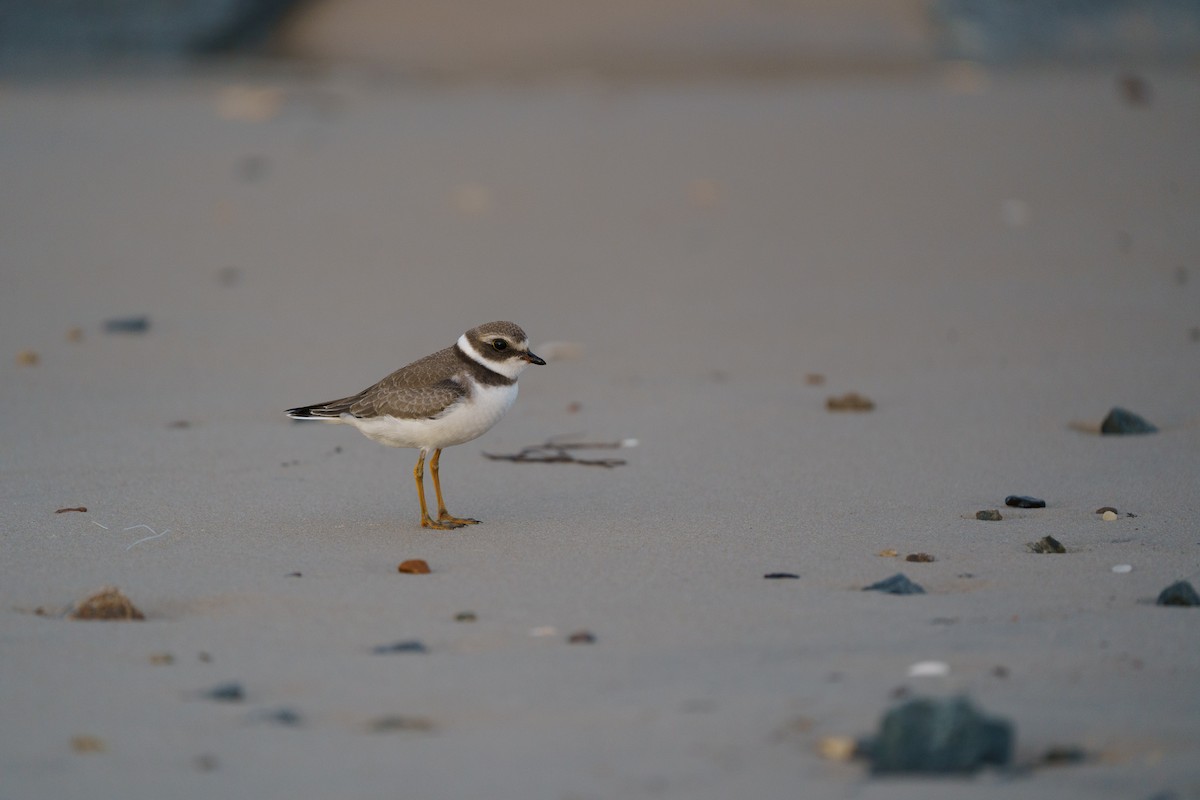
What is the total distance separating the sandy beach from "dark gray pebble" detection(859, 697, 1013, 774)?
0.18 feet

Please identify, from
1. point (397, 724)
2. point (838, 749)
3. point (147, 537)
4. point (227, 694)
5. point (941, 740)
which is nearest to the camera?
point (941, 740)

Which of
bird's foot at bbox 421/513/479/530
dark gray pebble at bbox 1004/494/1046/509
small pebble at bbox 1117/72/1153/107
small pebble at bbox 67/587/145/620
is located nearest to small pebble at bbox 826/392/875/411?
→ dark gray pebble at bbox 1004/494/1046/509

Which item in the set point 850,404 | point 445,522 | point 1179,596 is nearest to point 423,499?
point 445,522

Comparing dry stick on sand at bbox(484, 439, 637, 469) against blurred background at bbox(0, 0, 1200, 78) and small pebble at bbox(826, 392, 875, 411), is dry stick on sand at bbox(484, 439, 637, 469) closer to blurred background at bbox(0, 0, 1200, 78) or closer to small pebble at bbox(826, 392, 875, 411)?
small pebble at bbox(826, 392, 875, 411)

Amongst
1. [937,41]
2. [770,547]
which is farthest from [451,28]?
[770,547]

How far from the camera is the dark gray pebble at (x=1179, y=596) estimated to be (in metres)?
4.12

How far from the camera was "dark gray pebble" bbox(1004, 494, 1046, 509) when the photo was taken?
5.39 m

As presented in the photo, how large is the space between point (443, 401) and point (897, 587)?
1905 millimetres

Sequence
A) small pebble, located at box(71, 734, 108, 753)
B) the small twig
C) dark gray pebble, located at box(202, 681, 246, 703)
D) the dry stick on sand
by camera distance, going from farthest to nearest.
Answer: the dry stick on sand, the small twig, dark gray pebble, located at box(202, 681, 246, 703), small pebble, located at box(71, 734, 108, 753)

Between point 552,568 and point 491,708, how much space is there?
1267 millimetres

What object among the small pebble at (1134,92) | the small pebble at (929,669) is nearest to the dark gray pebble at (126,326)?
the small pebble at (929,669)

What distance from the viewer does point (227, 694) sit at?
11.7 ft

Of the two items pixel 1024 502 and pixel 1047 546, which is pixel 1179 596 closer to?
pixel 1047 546

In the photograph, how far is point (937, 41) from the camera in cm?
1706
